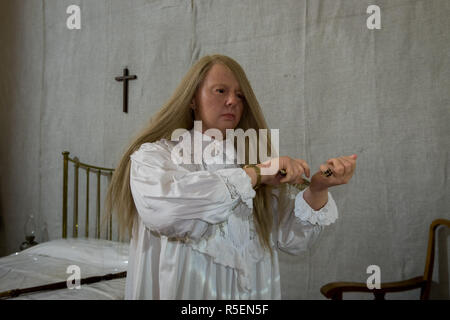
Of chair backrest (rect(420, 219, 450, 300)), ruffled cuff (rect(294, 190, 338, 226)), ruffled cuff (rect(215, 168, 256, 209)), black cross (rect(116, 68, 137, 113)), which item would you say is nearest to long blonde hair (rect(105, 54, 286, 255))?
ruffled cuff (rect(294, 190, 338, 226))

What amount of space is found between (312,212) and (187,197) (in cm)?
32

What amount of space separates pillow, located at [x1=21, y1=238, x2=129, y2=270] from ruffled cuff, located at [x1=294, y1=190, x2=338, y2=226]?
3.99ft

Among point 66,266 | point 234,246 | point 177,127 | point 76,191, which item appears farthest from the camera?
point 76,191

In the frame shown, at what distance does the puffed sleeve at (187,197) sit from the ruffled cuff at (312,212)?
0.17 meters

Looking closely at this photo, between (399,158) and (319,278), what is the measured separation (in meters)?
0.65

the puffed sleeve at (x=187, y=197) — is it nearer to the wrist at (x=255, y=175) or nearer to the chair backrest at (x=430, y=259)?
the wrist at (x=255, y=175)

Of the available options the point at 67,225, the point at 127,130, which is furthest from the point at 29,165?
the point at 127,130

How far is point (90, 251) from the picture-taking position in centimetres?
208

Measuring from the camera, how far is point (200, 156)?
0.97 metres

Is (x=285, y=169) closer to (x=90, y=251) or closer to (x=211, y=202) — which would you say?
(x=211, y=202)

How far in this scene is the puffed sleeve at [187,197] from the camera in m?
0.73

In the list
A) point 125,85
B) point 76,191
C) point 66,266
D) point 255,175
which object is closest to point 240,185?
point 255,175

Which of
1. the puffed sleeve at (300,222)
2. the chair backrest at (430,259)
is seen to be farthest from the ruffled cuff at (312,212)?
the chair backrest at (430,259)
